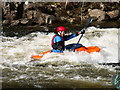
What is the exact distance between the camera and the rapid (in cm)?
685

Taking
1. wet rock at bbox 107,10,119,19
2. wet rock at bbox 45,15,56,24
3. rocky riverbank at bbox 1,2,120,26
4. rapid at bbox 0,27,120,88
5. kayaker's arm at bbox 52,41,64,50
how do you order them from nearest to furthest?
rapid at bbox 0,27,120,88 < kayaker's arm at bbox 52,41,64,50 < wet rock at bbox 45,15,56,24 < rocky riverbank at bbox 1,2,120,26 < wet rock at bbox 107,10,119,19

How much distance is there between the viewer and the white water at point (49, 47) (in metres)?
8.95

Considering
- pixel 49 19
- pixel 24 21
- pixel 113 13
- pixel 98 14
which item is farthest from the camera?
pixel 113 13

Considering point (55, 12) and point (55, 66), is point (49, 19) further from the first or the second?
point (55, 66)

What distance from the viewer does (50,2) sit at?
18109mm

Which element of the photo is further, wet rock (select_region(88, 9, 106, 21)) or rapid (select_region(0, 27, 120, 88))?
wet rock (select_region(88, 9, 106, 21))

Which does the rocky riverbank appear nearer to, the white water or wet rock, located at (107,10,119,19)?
wet rock, located at (107,10,119,19)

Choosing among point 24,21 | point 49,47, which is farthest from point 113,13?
point 49,47

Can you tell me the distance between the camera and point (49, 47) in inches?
441

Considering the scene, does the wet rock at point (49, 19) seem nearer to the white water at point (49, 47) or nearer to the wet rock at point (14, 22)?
the wet rock at point (14, 22)

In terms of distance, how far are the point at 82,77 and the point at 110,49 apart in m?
3.04

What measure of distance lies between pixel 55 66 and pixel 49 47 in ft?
9.27

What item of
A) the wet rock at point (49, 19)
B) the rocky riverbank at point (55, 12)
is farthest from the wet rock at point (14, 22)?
the wet rock at point (49, 19)

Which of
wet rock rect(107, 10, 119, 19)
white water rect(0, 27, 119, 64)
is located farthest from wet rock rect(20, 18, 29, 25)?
wet rock rect(107, 10, 119, 19)
